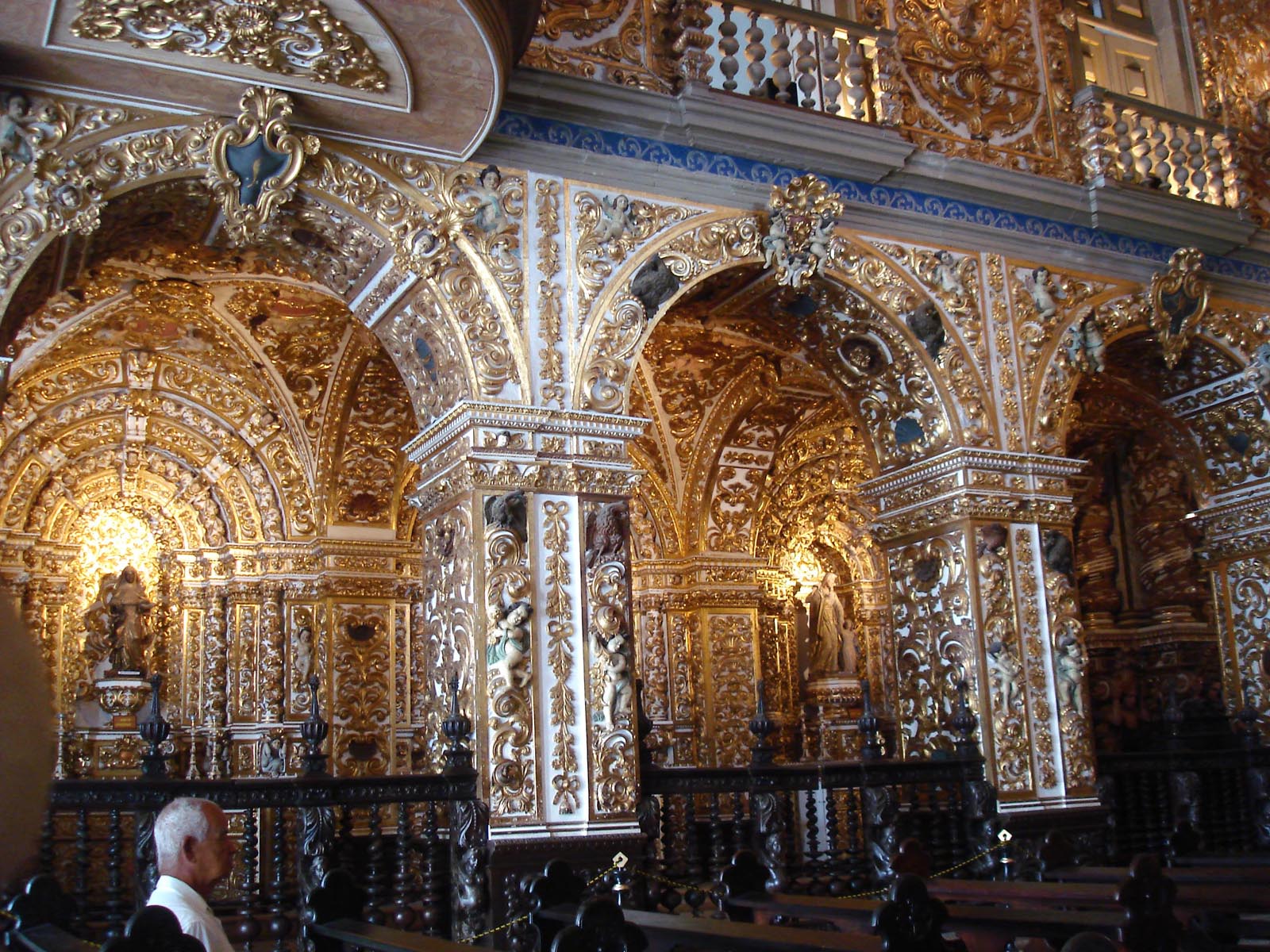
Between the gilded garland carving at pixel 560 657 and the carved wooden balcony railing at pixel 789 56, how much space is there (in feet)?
11.1

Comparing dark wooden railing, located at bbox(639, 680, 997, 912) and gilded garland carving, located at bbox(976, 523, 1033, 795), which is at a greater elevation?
gilded garland carving, located at bbox(976, 523, 1033, 795)

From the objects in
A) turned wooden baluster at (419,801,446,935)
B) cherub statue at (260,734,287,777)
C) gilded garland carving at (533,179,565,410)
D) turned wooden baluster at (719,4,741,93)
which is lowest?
turned wooden baluster at (419,801,446,935)

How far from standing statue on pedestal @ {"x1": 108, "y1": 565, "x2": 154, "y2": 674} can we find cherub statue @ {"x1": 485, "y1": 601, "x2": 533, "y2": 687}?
594cm

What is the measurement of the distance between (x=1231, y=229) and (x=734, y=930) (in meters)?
9.40

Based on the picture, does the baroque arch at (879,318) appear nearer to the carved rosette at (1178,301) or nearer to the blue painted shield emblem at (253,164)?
the carved rosette at (1178,301)

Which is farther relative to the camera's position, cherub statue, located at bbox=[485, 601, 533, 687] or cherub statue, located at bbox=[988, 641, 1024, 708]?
cherub statue, located at bbox=[988, 641, 1024, 708]

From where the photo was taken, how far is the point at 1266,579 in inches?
479

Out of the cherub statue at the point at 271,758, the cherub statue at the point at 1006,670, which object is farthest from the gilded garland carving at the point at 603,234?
the cherub statue at the point at 271,758

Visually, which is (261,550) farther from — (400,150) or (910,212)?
(910,212)

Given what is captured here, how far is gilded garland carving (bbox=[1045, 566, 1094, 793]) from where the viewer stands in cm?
992

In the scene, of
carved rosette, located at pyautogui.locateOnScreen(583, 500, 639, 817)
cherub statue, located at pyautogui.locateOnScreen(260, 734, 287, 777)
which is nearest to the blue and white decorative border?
carved rosette, located at pyautogui.locateOnScreen(583, 500, 639, 817)

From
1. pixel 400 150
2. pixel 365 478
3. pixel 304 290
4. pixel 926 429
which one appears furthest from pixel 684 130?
pixel 365 478

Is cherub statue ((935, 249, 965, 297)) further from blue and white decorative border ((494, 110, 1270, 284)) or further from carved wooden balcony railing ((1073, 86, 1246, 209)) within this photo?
carved wooden balcony railing ((1073, 86, 1246, 209))

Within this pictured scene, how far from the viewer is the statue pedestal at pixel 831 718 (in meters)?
14.7
